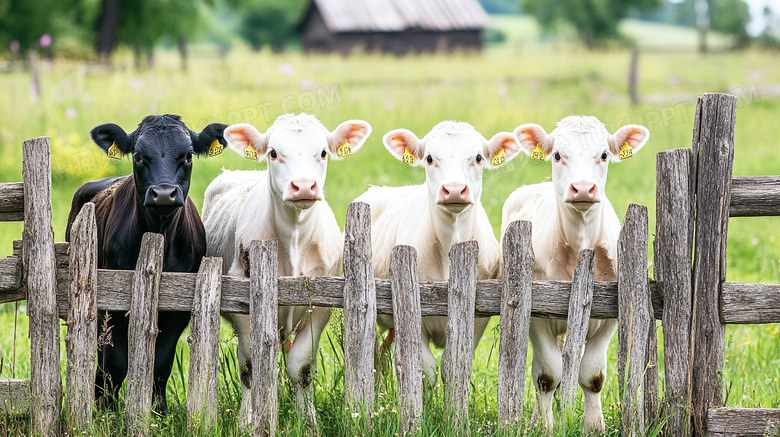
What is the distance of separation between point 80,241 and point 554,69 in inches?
940

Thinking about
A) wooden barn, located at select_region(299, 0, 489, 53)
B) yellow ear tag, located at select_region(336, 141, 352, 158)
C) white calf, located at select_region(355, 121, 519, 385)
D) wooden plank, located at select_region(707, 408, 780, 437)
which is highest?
wooden barn, located at select_region(299, 0, 489, 53)

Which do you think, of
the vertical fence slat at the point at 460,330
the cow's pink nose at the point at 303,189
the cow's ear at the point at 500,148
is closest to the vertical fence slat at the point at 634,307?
the vertical fence slat at the point at 460,330

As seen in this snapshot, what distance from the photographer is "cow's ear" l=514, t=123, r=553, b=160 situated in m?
4.80

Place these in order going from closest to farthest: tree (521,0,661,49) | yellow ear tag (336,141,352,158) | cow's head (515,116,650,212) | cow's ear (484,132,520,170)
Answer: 1. cow's head (515,116,650,212)
2. cow's ear (484,132,520,170)
3. yellow ear tag (336,141,352,158)
4. tree (521,0,661,49)

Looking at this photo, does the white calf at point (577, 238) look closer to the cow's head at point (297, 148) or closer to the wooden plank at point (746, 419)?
the wooden plank at point (746, 419)

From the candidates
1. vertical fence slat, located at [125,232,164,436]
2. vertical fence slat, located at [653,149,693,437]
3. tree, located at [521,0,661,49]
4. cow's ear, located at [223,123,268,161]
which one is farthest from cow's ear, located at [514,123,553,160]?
tree, located at [521,0,661,49]

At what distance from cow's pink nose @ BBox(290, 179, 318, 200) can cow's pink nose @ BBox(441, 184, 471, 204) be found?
758 mm

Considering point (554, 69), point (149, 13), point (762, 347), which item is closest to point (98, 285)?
point (762, 347)

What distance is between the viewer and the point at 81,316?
13.6ft

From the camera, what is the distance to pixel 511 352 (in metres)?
4.16

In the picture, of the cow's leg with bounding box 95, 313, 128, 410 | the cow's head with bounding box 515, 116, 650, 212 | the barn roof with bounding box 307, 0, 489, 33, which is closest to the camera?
the cow's head with bounding box 515, 116, 650, 212

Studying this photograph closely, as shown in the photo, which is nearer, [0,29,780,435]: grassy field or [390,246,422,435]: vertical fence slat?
[390,246,422,435]: vertical fence slat

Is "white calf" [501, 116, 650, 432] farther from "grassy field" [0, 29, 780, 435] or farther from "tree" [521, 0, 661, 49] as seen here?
"tree" [521, 0, 661, 49]

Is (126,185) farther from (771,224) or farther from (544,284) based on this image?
(771,224)
